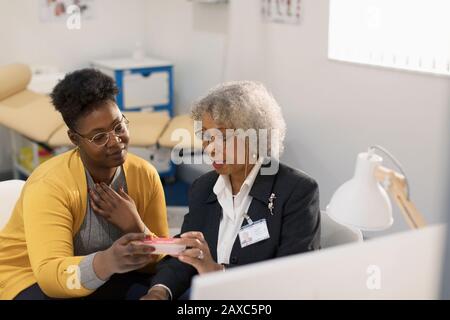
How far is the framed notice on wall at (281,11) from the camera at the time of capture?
12.2 feet

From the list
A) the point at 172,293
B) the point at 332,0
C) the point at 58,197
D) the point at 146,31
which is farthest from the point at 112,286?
the point at 146,31

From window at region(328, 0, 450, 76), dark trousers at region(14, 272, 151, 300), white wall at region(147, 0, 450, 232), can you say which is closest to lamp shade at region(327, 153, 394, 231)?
dark trousers at region(14, 272, 151, 300)

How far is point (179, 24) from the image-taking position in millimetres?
4922

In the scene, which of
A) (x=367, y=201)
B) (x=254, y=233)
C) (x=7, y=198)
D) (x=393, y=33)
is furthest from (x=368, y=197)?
(x=393, y=33)

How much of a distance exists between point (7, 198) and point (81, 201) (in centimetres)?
40

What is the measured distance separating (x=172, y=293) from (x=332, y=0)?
2410 mm

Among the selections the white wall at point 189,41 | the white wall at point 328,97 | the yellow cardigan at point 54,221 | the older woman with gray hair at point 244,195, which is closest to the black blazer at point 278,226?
the older woman with gray hair at point 244,195

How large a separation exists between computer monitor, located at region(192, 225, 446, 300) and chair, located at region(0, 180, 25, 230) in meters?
1.35

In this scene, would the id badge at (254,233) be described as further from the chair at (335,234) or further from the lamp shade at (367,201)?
the lamp shade at (367,201)

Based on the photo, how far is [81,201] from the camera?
168 cm

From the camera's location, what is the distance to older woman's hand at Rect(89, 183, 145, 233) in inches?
66.7

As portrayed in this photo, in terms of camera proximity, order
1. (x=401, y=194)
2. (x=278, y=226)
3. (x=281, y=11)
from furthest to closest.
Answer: (x=281, y=11)
(x=278, y=226)
(x=401, y=194)

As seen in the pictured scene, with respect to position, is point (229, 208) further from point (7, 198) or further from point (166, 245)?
point (7, 198)
